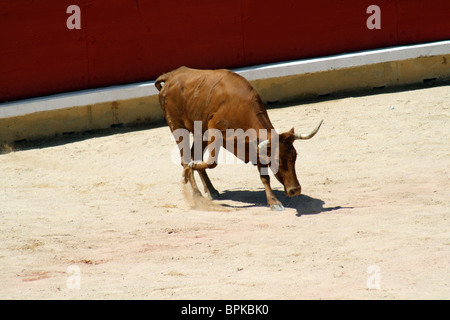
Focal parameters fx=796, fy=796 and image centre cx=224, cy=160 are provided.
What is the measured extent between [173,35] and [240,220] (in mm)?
4914

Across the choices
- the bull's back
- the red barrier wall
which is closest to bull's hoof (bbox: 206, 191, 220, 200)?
the bull's back

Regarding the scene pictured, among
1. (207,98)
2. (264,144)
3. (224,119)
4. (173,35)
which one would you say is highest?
(173,35)

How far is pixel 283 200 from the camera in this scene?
24.3 ft

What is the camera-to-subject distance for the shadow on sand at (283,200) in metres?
6.98

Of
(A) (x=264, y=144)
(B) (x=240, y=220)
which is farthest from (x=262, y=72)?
(B) (x=240, y=220)

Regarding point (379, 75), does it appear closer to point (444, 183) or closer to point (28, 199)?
point (444, 183)

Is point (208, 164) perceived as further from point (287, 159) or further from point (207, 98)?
point (287, 159)

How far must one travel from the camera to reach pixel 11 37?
10.5 m

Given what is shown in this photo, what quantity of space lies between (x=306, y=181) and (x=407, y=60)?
422cm

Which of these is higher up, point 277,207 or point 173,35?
point 173,35

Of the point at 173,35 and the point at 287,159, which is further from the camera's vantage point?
the point at 173,35

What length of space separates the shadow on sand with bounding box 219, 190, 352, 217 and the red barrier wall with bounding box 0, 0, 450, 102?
3.77m

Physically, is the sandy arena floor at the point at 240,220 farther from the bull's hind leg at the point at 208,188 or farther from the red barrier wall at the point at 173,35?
the red barrier wall at the point at 173,35

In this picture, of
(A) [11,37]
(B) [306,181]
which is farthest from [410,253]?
(A) [11,37]
